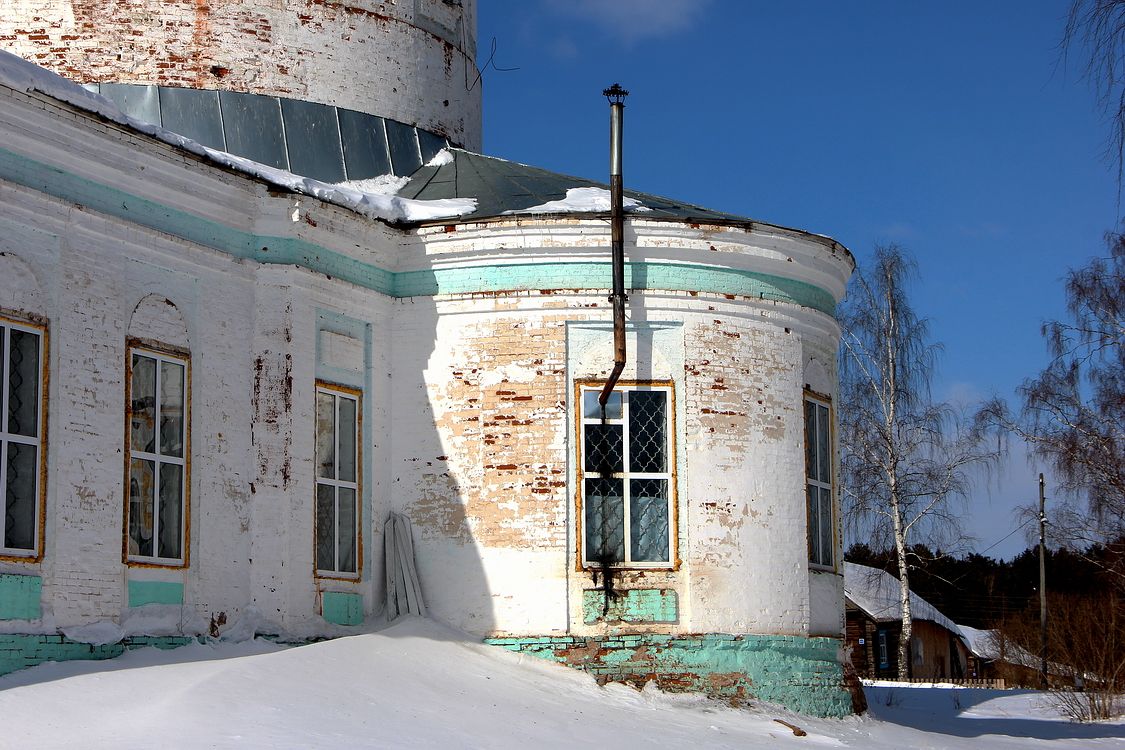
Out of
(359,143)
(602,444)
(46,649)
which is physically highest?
(359,143)

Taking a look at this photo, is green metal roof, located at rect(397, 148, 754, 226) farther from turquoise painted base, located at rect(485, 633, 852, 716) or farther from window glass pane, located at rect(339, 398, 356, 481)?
turquoise painted base, located at rect(485, 633, 852, 716)

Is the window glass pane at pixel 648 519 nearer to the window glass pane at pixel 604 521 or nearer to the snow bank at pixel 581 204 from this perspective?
the window glass pane at pixel 604 521

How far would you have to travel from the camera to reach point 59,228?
9.35 metres

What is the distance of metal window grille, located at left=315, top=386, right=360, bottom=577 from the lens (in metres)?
11.4

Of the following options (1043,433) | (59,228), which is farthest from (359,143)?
(1043,433)

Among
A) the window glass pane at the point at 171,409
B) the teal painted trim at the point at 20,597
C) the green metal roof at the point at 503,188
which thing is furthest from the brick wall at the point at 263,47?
the teal painted trim at the point at 20,597

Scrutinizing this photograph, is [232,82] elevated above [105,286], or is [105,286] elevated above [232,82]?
[232,82]

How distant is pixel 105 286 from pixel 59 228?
1.75 ft

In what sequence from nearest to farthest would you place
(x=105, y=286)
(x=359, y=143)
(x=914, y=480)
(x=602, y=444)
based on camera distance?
(x=105, y=286), (x=602, y=444), (x=359, y=143), (x=914, y=480)

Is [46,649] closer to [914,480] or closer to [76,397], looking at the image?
[76,397]

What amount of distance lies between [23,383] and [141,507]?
1.29m

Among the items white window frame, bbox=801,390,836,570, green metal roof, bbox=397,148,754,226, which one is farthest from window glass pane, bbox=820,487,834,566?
green metal roof, bbox=397,148,754,226

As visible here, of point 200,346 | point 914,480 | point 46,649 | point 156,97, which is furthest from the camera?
point 914,480

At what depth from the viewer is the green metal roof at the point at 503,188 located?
12375 mm
